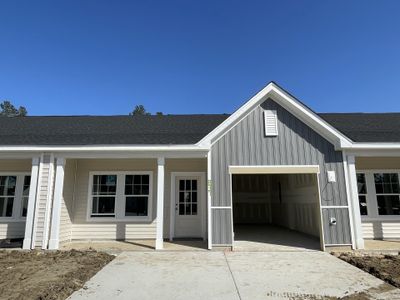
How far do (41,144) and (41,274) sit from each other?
4.59m

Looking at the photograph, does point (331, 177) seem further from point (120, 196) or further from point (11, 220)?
point (11, 220)

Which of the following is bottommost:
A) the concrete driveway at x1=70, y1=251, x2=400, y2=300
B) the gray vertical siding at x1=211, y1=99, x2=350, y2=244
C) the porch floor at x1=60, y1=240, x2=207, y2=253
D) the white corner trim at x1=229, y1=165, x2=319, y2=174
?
the concrete driveway at x1=70, y1=251, x2=400, y2=300

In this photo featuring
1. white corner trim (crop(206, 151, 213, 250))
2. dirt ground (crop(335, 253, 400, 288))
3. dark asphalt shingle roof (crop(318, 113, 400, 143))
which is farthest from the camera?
dark asphalt shingle roof (crop(318, 113, 400, 143))

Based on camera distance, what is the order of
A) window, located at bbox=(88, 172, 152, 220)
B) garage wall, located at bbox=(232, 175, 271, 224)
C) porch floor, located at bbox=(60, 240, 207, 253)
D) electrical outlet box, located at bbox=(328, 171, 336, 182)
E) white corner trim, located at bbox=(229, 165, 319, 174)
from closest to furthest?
porch floor, located at bbox=(60, 240, 207, 253)
electrical outlet box, located at bbox=(328, 171, 336, 182)
white corner trim, located at bbox=(229, 165, 319, 174)
window, located at bbox=(88, 172, 152, 220)
garage wall, located at bbox=(232, 175, 271, 224)

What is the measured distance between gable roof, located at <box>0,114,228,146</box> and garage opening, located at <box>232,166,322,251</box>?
3.94 m

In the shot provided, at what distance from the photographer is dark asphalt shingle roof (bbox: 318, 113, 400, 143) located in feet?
32.1

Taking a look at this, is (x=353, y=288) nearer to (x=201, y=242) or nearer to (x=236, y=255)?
(x=236, y=255)

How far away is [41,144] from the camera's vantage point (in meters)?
9.41

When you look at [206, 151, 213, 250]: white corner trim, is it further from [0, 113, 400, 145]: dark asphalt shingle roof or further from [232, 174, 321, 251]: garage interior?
[0, 113, 400, 145]: dark asphalt shingle roof

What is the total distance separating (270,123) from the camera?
9.49m

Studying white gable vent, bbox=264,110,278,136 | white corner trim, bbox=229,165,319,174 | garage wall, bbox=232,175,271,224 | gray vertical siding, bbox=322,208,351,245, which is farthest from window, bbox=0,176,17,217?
garage wall, bbox=232,175,271,224

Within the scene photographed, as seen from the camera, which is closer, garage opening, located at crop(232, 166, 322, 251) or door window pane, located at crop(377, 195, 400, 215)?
garage opening, located at crop(232, 166, 322, 251)

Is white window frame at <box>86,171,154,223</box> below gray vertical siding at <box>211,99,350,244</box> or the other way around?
below

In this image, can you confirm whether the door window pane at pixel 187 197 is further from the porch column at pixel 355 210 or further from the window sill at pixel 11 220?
the window sill at pixel 11 220
